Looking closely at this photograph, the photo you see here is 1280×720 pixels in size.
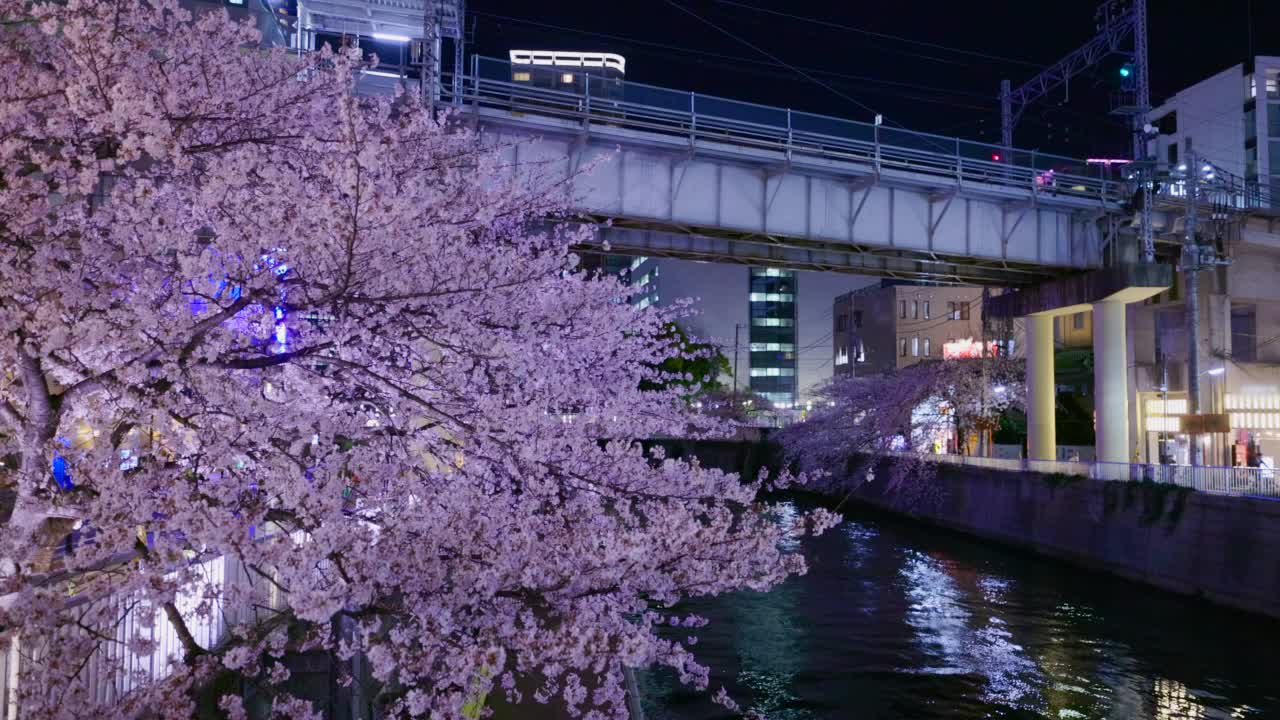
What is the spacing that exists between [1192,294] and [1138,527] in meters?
7.81

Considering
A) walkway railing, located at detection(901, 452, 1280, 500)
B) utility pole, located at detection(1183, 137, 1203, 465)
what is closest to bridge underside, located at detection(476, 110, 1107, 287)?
utility pole, located at detection(1183, 137, 1203, 465)

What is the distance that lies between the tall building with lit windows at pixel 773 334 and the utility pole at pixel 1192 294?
10975 centimetres

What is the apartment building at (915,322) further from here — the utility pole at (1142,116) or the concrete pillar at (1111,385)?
the utility pole at (1142,116)

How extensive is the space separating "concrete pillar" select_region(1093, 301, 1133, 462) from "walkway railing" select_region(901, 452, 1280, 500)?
8.89ft

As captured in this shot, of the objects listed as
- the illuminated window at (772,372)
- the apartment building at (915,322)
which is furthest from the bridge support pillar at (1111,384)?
the illuminated window at (772,372)

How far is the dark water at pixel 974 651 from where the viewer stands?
15.3 m

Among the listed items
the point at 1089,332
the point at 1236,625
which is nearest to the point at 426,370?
the point at 1236,625

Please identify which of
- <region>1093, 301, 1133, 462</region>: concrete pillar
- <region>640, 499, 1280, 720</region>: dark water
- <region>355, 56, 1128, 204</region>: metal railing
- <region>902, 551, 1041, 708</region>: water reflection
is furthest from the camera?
<region>1093, 301, 1133, 462</region>: concrete pillar

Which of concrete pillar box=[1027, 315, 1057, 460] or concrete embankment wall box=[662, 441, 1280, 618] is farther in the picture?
concrete pillar box=[1027, 315, 1057, 460]

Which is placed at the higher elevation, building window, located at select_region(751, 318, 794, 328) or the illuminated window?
building window, located at select_region(751, 318, 794, 328)

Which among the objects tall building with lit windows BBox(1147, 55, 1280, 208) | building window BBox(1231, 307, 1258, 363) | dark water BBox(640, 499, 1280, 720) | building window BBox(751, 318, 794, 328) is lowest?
dark water BBox(640, 499, 1280, 720)

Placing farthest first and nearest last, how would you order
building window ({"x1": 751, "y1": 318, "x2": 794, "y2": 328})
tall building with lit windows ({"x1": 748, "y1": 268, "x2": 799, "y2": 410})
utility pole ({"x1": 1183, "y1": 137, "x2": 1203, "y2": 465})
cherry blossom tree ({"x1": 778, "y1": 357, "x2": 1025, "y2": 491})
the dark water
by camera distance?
building window ({"x1": 751, "y1": 318, "x2": 794, "y2": 328}), tall building with lit windows ({"x1": 748, "y1": 268, "x2": 799, "y2": 410}), cherry blossom tree ({"x1": 778, "y1": 357, "x2": 1025, "y2": 491}), utility pole ({"x1": 1183, "y1": 137, "x2": 1203, "y2": 465}), the dark water

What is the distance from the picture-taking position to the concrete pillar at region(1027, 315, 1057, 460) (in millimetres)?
35250

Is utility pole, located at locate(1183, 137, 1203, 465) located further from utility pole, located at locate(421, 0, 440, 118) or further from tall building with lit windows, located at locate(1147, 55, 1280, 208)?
tall building with lit windows, located at locate(1147, 55, 1280, 208)
